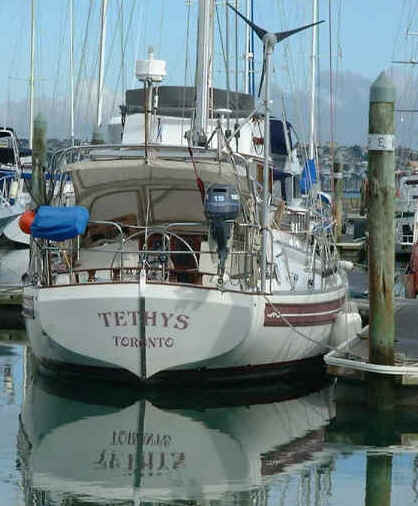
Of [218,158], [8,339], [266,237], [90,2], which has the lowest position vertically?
[8,339]

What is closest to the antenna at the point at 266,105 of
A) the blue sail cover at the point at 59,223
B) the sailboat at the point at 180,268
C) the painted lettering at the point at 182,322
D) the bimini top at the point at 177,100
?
the sailboat at the point at 180,268

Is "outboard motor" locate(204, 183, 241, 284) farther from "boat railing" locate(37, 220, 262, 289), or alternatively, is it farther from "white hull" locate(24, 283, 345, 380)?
"white hull" locate(24, 283, 345, 380)

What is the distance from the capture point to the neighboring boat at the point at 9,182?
128 ft

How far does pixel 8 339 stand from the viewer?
71.6ft

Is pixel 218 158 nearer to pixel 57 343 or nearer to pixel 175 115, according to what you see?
pixel 57 343

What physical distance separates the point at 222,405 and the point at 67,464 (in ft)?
11.4

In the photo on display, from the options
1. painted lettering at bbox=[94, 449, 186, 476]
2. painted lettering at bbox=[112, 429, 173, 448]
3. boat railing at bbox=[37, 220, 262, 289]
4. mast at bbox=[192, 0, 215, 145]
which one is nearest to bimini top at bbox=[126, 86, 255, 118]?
mast at bbox=[192, 0, 215, 145]

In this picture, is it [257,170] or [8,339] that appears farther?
[8,339]

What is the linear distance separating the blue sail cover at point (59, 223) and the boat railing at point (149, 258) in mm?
359

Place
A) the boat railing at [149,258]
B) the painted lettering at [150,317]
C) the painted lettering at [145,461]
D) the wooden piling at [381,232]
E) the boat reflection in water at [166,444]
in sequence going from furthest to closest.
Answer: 1. the boat railing at [149,258]
2. the painted lettering at [150,317]
3. the wooden piling at [381,232]
4. the painted lettering at [145,461]
5. the boat reflection in water at [166,444]

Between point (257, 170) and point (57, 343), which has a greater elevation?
point (257, 170)

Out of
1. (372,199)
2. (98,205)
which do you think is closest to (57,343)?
(98,205)

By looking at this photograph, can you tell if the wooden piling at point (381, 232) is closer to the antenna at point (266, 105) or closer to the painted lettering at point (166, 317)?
the antenna at point (266, 105)

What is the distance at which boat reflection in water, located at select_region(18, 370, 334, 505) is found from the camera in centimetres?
1175
